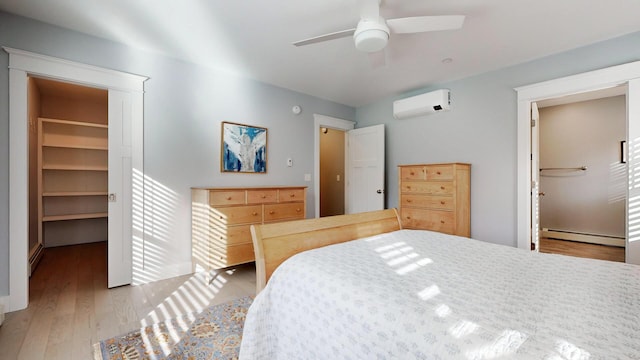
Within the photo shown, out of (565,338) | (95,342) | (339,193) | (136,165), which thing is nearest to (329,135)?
(339,193)

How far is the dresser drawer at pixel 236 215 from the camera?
2906 millimetres

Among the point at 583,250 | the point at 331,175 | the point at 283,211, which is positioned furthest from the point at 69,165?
the point at 583,250

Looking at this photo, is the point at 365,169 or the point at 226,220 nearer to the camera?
the point at 226,220

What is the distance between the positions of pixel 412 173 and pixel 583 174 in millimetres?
3448

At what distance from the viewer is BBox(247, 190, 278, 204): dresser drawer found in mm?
3137

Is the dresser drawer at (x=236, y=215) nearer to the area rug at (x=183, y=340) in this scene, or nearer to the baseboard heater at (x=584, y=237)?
the area rug at (x=183, y=340)

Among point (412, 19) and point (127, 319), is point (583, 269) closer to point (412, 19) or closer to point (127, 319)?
point (412, 19)

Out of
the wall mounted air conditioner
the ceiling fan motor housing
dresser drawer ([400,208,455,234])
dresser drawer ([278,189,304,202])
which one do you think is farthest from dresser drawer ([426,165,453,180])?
the ceiling fan motor housing

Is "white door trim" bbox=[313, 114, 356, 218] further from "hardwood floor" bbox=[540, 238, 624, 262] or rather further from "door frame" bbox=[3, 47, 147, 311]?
"hardwood floor" bbox=[540, 238, 624, 262]

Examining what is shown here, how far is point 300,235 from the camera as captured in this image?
1.65 metres

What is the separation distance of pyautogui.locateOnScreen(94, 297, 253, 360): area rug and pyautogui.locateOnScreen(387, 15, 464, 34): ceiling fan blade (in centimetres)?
248

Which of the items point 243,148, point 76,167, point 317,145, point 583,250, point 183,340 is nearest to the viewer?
point 183,340

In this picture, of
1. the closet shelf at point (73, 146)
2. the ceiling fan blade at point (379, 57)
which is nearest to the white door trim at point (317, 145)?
the ceiling fan blade at point (379, 57)

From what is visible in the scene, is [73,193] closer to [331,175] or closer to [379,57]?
[331,175]
